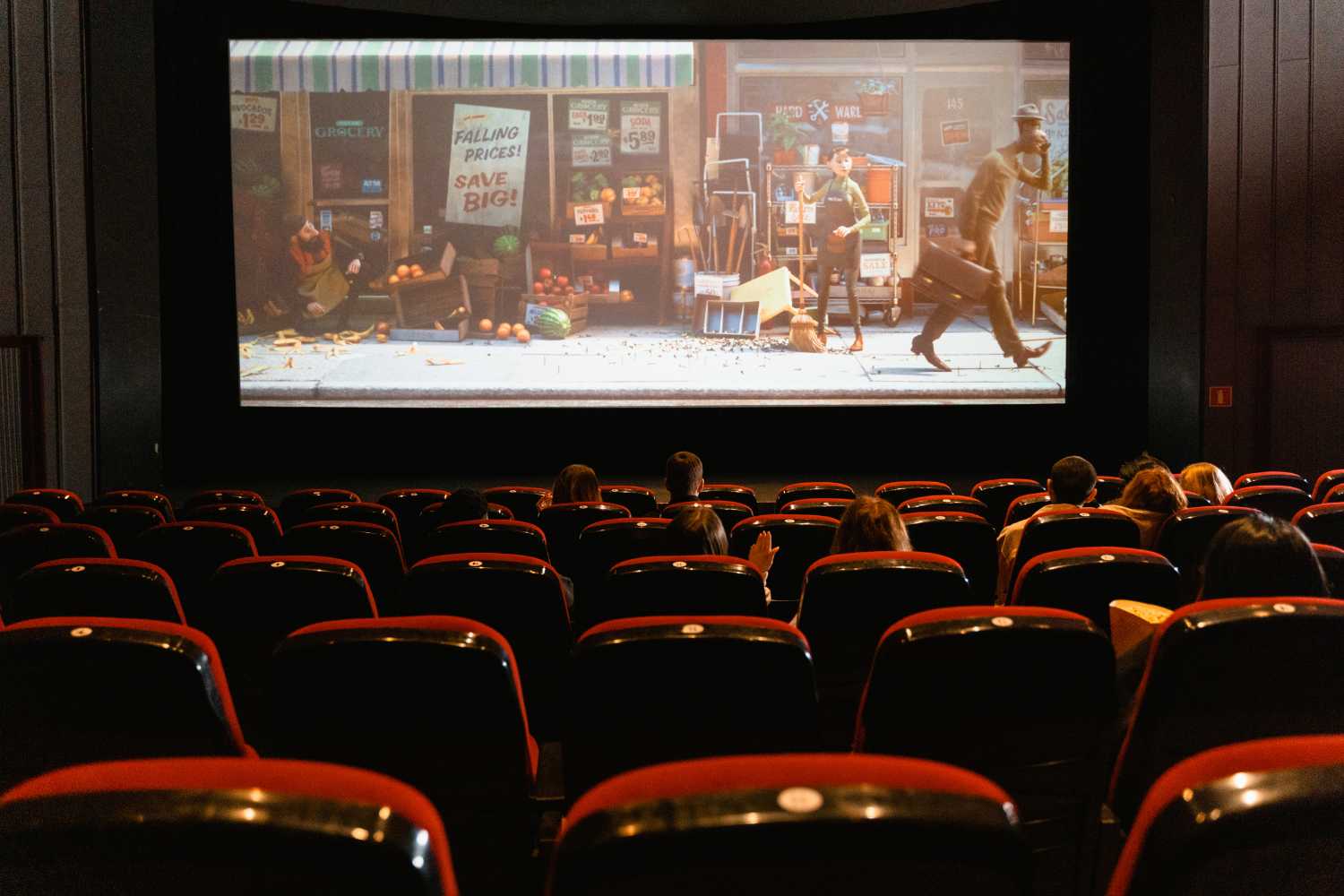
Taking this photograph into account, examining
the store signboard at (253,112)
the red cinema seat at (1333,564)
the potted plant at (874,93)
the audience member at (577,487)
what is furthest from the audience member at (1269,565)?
the store signboard at (253,112)

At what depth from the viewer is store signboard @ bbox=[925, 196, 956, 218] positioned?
383 inches

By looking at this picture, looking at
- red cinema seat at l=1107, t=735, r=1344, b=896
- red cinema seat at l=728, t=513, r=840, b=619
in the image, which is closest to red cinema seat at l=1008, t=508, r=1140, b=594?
red cinema seat at l=728, t=513, r=840, b=619

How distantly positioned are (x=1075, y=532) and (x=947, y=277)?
21.6ft

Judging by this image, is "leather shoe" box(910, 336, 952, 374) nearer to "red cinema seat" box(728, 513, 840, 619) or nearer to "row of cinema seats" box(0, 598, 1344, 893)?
"red cinema seat" box(728, 513, 840, 619)

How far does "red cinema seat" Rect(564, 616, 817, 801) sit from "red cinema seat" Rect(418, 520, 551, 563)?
7.05 ft

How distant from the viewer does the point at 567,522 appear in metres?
4.75

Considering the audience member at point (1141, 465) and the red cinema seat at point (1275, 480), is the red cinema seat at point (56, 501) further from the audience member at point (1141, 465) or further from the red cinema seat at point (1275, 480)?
the red cinema seat at point (1275, 480)

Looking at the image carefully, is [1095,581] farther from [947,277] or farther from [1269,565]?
[947,277]

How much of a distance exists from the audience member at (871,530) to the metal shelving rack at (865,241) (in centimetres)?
668

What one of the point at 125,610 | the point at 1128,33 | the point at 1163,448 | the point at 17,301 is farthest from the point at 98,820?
the point at 1128,33

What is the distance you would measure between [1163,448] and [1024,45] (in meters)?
3.55

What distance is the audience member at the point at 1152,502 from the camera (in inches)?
155

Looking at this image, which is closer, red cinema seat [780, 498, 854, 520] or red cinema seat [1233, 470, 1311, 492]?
red cinema seat [780, 498, 854, 520]

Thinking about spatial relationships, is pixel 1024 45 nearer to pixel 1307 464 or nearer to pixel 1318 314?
pixel 1318 314
